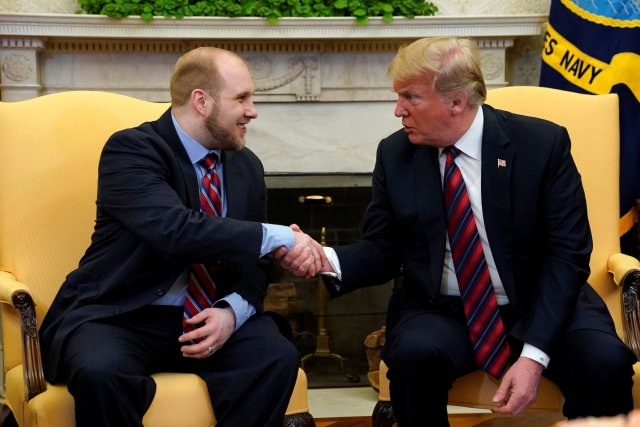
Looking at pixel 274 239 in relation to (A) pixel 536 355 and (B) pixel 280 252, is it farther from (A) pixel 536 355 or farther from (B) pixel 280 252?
(A) pixel 536 355

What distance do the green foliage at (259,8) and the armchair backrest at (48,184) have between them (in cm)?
152

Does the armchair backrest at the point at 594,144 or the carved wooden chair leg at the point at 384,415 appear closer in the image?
the carved wooden chair leg at the point at 384,415

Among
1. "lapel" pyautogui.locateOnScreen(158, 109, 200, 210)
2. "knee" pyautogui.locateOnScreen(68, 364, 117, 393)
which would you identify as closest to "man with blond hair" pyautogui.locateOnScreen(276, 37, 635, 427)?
"lapel" pyautogui.locateOnScreen(158, 109, 200, 210)

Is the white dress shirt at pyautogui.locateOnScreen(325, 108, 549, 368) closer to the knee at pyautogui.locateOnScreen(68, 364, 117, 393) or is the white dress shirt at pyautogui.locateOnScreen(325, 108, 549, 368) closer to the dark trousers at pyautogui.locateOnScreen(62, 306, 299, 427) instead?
the dark trousers at pyautogui.locateOnScreen(62, 306, 299, 427)

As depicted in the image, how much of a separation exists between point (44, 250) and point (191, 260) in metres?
0.63

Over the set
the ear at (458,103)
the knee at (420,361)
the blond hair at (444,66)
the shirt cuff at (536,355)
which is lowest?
the knee at (420,361)

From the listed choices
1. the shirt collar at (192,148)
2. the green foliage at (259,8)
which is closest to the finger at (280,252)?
the shirt collar at (192,148)

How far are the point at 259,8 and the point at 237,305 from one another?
230 cm

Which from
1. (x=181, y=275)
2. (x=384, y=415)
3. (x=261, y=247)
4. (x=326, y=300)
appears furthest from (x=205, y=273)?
(x=326, y=300)

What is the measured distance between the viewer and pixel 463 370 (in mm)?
2641

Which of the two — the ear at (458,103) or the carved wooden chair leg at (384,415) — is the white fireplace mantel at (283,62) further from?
the carved wooden chair leg at (384,415)

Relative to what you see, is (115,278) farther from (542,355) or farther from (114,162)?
(542,355)

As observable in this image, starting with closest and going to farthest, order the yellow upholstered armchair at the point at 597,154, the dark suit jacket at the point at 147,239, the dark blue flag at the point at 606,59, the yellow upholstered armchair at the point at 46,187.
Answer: the dark suit jacket at the point at 147,239
the yellow upholstered armchair at the point at 46,187
the yellow upholstered armchair at the point at 597,154
the dark blue flag at the point at 606,59

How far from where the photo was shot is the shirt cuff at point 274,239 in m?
2.69
